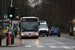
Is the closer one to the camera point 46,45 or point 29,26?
point 46,45

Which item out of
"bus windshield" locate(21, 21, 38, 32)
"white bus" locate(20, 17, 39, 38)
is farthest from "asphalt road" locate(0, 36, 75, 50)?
"bus windshield" locate(21, 21, 38, 32)

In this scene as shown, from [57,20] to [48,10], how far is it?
14154 millimetres

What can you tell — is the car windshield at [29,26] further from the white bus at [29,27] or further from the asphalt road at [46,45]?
the asphalt road at [46,45]

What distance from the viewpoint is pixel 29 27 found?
116 feet

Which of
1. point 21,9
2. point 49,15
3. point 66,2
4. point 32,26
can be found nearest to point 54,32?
Result: point 32,26

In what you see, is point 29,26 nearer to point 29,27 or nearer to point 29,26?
point 29,26

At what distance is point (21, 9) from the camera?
97.3 m

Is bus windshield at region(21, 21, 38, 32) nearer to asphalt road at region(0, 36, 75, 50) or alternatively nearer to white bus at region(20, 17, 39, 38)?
white bus at region(20, 17, 39, 38)

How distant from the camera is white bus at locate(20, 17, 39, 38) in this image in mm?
35094

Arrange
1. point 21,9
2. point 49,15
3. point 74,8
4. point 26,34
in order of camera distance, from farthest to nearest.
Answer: point 21,9
point 49,15
point 74,8
point 26,34

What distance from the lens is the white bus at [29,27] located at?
35094 millimetres

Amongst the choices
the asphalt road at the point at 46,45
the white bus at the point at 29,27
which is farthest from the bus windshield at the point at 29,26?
the asphalt road at the point at 46,45

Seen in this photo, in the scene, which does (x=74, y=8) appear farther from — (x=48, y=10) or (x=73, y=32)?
(x=48, y=10)

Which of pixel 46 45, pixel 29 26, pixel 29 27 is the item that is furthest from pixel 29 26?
pixel 46 45
